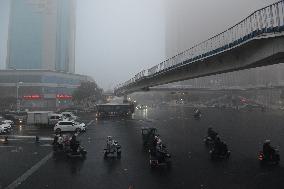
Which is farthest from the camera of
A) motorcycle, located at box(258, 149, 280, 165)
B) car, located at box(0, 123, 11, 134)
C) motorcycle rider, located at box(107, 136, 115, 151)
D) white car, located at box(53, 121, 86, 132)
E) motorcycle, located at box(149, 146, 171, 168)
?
white car, located at box(53, 121, 86, 132)

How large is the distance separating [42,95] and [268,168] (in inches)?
5114

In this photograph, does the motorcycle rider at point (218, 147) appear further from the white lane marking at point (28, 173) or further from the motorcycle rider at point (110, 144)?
the white lane marking at point (28, 173)

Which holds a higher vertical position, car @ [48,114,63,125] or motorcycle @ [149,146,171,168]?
car @ [48,114,63,125]

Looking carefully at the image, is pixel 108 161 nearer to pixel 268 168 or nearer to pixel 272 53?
pixel 268 168

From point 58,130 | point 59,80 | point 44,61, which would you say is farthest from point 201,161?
point 44,61

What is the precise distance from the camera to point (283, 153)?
27016 millimetres

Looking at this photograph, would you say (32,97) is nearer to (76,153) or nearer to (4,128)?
(4,128)

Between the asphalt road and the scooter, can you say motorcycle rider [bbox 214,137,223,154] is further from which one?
the scooter

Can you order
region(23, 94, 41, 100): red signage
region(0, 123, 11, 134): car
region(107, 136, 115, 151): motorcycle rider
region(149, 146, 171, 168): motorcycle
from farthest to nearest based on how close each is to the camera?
region(23, 94, 41, 100): red signage < region(0, 123, 11, 134): car < region(107, 136, 115, 151): motorcycle rider < region(149, 146, 171, 168): motorcycle

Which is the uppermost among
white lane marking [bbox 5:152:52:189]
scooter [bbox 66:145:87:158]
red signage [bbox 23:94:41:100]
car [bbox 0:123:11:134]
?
red signage [bbox 23:94:41:100]

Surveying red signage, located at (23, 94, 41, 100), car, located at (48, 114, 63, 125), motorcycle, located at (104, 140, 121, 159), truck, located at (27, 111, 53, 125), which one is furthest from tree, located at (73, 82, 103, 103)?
motorcycle, located at (104, 140, 121, 159)

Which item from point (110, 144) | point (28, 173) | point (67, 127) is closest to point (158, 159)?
point (110, 144)

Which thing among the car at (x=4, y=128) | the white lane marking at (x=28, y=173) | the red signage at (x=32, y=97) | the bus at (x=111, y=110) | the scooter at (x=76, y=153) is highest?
the red signage at (x=32, y=97)

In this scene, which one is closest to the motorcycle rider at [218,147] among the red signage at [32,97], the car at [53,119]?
the car at [53,119]
